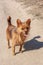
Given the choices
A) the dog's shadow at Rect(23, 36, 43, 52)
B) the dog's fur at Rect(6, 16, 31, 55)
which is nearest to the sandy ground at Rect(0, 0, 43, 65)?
the dog's shadow at Rect(23, 36, 43, 52)

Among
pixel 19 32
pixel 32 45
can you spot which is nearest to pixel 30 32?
pixel 32 45

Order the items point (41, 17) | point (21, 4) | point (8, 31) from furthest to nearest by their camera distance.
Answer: point (21, 4), point (41, 17), point (8, 31)

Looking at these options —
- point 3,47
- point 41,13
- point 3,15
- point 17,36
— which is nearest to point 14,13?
point 3,15

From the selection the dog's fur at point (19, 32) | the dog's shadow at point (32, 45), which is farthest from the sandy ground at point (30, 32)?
the dog's fur at point (19, 32)

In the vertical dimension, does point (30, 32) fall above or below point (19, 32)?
below

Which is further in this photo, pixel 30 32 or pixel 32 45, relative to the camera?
pixel 30 32

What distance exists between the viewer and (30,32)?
878 centimetres

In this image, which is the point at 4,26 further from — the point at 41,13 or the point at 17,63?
the point at 17,63

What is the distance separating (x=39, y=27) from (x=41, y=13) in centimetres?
152

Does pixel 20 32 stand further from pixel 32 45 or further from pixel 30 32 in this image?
pixel 30 32

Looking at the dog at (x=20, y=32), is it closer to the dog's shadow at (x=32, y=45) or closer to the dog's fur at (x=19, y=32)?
the dog's fur at (x=19, y=32)

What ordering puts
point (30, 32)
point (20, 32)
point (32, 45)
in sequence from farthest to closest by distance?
1. point (30, 32)
2. point (32, 45)
3. point (20, 32)

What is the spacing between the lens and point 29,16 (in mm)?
10430

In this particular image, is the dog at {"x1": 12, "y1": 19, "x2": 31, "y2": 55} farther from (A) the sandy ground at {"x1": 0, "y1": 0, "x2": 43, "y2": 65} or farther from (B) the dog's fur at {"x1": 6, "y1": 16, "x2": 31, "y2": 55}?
(A) the sandy ground at {"x1": 0, "y1": 0, "x2": 43, "y2": 65}
